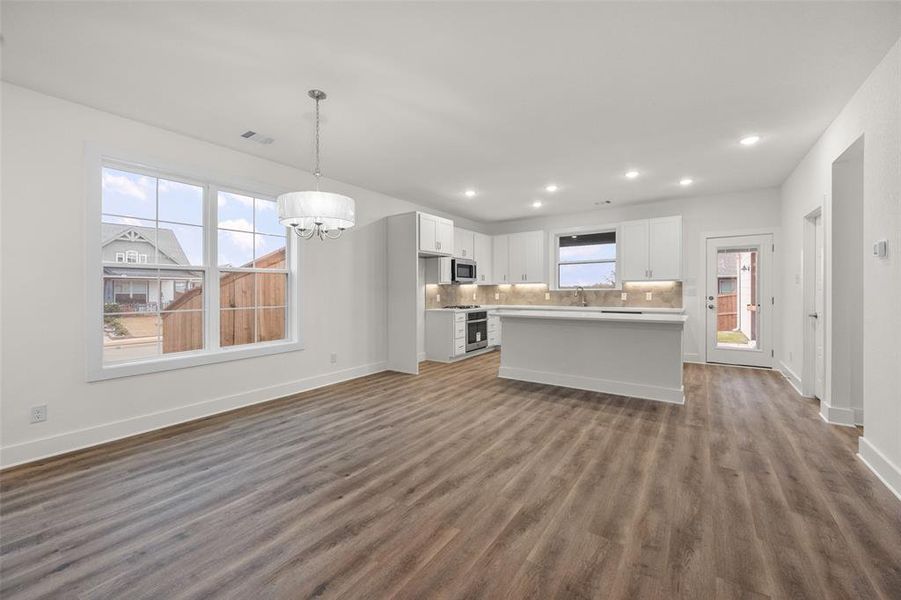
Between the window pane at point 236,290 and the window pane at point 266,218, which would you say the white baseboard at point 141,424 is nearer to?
the window pane at point 236,290

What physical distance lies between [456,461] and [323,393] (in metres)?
2.38

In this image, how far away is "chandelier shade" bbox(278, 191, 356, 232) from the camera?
2867 millimetres

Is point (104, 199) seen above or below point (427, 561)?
above

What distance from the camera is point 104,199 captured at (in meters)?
3.23

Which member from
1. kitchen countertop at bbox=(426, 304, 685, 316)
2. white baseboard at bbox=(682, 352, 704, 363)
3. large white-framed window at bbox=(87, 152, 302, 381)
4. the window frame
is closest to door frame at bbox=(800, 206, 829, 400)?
kitchen countertop at bbox=(426, 304, 685, 316)

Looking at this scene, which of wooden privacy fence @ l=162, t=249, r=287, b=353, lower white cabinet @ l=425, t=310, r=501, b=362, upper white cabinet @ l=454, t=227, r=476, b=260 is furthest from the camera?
upper white cabinet @ l=454, t=227, r=476, b=260

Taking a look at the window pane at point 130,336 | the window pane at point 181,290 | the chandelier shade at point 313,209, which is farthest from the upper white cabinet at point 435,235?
the window pane at point 130,336

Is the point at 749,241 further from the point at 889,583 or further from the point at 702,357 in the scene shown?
the point at 889,583

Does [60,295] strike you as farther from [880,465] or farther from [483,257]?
[483,257]

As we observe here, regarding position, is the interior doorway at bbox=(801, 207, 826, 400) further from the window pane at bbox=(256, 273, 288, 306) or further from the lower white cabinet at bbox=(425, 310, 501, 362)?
the window pane at bbox=(256, 273, 288, 306)

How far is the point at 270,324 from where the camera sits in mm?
4477

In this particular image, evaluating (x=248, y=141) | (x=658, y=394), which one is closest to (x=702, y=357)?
(x=658, y=394)

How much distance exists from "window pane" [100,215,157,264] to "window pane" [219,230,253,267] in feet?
1.99

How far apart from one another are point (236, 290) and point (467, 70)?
3.30 metres
